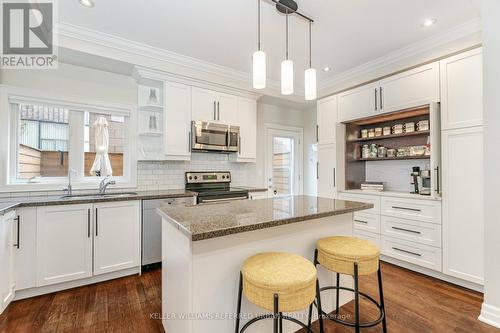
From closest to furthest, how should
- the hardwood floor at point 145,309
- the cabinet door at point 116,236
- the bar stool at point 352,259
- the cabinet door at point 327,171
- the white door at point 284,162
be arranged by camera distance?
the bar stool at point 352,259 → the hardwood floor at point 145,309 → the cabinet door at point 116,236 → the cabinet door at point 327,171 → the white door at point 284,162

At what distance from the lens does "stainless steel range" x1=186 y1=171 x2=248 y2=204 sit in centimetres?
325

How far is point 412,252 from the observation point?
2.81 metres

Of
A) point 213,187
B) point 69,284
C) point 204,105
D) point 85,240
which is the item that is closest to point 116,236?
point 85,240

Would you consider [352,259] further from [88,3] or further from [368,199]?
[88,3]

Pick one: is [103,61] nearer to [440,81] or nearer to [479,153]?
[440,81]

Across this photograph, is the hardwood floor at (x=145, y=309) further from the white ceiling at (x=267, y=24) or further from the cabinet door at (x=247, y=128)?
the white ceiling at (x=267, y=24)

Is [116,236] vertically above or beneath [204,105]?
beneath

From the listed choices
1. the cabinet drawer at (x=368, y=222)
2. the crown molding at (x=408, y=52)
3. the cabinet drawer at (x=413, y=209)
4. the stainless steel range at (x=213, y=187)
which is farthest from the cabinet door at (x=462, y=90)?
the stainless steel range at (x=213, y=187)

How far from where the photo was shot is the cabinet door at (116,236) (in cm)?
254

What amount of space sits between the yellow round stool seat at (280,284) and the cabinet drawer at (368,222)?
7.50ft

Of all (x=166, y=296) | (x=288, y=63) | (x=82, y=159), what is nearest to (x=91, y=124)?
(x=82, y=159)

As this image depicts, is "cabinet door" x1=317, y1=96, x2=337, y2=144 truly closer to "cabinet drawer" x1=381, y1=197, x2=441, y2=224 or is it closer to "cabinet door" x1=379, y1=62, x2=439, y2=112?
"cabinet door" x1=379, y1=62, x2=439, y2=112

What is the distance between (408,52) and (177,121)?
315cm

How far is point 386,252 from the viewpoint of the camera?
3.06m
